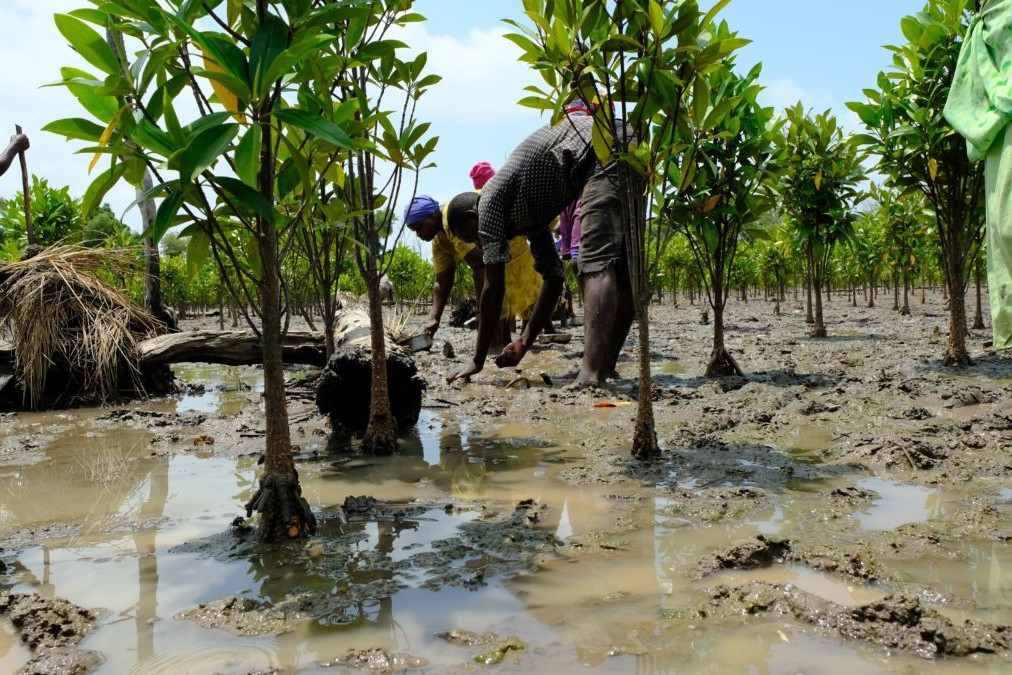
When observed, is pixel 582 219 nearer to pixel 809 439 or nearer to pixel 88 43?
pixel 809 439

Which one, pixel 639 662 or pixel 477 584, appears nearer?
pixel 639 662

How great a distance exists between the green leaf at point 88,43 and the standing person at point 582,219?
315cm

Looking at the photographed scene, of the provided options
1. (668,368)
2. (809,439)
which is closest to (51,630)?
(809,439)

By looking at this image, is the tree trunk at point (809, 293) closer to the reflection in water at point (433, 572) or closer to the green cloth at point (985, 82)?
the reflection in water at point (433, 572)

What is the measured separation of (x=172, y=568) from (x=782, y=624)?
1.85 metres

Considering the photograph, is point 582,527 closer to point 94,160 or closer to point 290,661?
point 290,661

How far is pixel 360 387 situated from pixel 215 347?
258 cm

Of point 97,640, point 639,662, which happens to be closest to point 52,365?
point 97,640

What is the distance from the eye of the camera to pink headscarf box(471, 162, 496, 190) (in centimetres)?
822

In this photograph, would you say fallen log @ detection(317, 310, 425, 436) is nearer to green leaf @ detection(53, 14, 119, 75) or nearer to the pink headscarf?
green leaf @ detection(53, 14, 119, 75)

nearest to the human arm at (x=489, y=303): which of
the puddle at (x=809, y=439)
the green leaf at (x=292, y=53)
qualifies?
the puddle at (x=809, y=439)

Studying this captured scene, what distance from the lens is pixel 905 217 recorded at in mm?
13148

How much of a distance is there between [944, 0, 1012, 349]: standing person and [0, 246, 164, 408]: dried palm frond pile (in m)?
6.27

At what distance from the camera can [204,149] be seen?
1816mm
